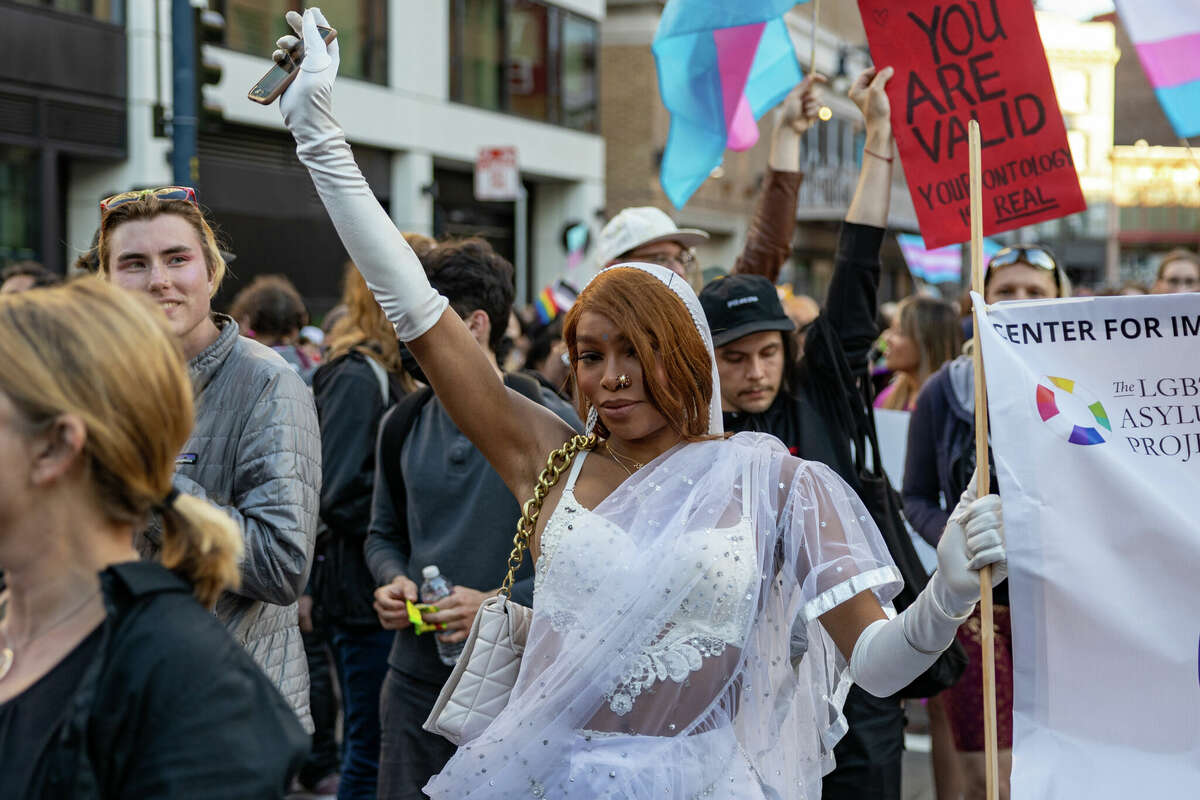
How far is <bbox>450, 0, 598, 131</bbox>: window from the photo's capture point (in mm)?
22016

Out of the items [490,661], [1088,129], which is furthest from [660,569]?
[1088,129]

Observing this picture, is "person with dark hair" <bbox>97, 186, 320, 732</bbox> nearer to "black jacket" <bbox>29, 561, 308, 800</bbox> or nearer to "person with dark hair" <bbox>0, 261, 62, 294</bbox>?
"black jacket" <bbox>29, 561, 308, 800</bbox>

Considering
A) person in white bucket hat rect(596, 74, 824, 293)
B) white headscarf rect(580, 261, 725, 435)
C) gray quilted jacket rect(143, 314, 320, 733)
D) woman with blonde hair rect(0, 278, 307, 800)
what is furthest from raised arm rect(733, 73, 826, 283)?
woman with blonde hair rect(0, 278, 307, 800)

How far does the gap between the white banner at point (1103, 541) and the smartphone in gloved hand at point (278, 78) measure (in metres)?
1.52

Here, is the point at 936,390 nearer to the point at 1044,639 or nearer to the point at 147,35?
the point at 1044,639

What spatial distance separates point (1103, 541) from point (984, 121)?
1.58 meters

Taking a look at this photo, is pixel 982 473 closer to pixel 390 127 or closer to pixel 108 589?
pixel 108 589

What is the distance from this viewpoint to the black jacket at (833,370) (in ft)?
12.7

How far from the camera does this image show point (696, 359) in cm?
288

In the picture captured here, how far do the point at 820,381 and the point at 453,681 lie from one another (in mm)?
1624

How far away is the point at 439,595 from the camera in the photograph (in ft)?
12.4

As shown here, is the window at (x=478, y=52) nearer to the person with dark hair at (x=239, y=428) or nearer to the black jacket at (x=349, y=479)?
the black jacket at (x=349, y=479)

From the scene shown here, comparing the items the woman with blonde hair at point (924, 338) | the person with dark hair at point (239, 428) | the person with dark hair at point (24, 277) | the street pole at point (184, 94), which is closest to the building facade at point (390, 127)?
the street pole at point (184, 94)

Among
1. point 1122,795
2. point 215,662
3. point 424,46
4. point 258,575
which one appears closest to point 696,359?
point 258,575
